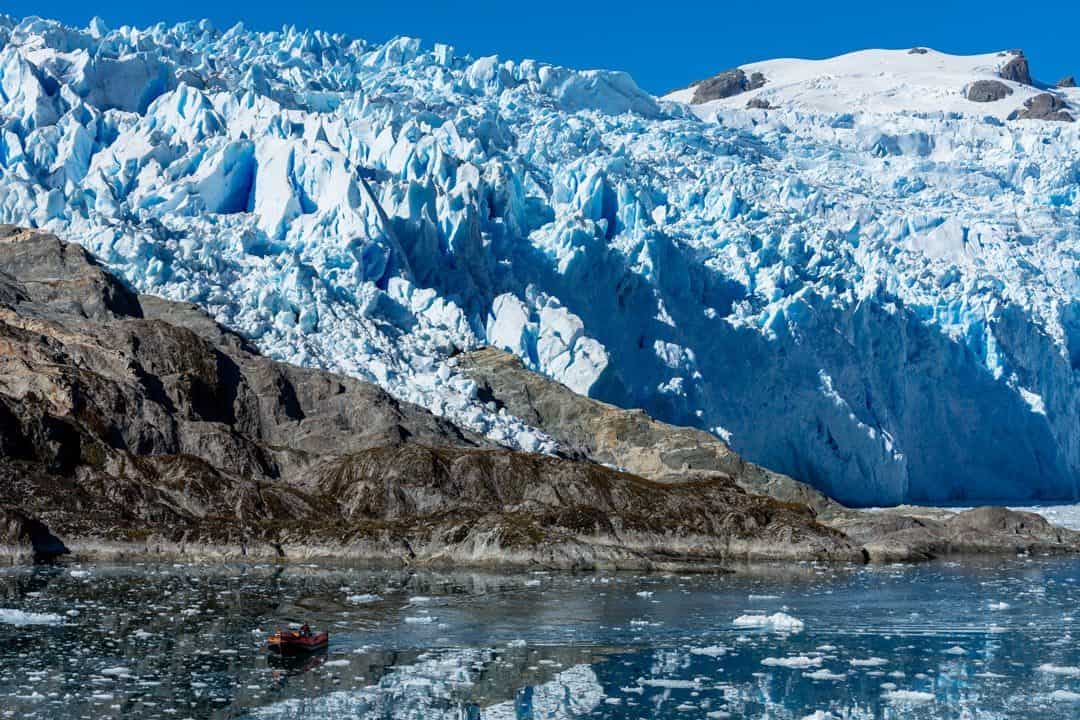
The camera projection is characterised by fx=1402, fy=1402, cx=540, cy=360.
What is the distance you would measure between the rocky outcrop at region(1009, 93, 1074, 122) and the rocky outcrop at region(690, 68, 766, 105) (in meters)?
26.8

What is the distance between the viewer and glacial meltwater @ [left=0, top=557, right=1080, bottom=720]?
64.2ft

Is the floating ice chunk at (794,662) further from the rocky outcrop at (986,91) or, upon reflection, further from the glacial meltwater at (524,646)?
the rocky outcrop at (986,91)

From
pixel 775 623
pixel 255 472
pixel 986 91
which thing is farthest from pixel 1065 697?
pixel 986 91

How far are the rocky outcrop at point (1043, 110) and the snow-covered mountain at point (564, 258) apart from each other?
32.7 metres

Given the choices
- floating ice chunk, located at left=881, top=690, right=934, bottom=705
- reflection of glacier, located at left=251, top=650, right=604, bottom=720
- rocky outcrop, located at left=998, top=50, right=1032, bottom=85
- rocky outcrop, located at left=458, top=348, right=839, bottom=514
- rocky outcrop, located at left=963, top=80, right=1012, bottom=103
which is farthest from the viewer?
rocky outcrop, located at left=998, top=50, right=1032, bottom=85

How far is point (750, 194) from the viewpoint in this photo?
8012cm

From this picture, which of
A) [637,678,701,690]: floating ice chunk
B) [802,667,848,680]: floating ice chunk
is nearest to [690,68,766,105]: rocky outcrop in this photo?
[802,667,848,680]: floating ice chunk

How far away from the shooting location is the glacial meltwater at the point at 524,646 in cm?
1958

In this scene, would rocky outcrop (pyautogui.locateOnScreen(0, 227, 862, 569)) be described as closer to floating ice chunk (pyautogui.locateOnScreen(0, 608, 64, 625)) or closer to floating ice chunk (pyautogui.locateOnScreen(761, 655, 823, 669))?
floating ice chunk (pyautogui.locateOnScreen(0, 608, 64, 625))

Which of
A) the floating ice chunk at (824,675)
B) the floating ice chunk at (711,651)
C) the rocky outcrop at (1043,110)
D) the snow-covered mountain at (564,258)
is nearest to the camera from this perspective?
the floating ice chunk at (824,675)

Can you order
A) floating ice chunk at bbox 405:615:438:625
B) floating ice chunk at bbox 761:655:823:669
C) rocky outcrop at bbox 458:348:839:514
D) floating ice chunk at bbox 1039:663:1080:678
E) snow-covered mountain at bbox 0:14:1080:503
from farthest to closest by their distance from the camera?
snow-covered mountain at bbox 0:14:1080:503
rocky outcrop at bbox 458:348:839:514
floating ice chunk at bbox 405:615:438:625
floating ice chunk at bbox 761:655:823:669
floating ice chunk at bbox 1039:663:1080:678

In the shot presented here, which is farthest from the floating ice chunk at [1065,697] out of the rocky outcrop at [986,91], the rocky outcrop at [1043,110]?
the rocky outcrop at [986,91]

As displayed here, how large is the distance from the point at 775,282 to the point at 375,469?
3058 centimetres

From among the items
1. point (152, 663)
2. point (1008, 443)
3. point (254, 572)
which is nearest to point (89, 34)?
point (254, 572)
